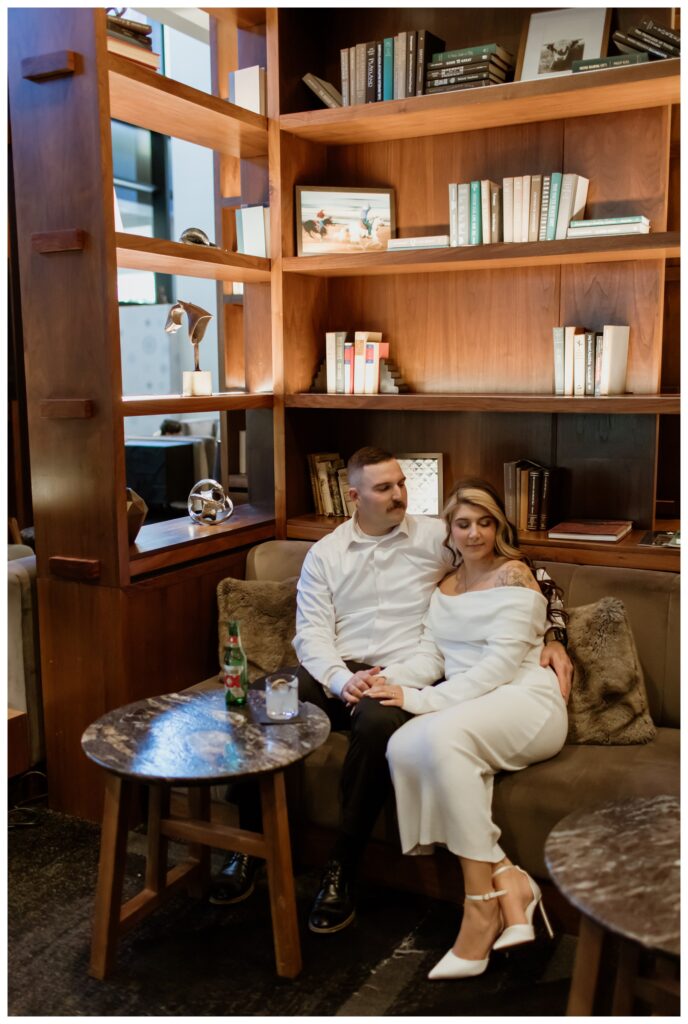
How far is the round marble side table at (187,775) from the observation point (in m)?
2.02

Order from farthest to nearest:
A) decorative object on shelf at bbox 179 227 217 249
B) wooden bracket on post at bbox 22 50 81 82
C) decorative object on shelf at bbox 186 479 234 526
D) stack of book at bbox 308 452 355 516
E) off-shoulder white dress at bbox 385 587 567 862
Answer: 1. stack of book at bbox 308 452 355 516
2. decorative object on shelf at bbox 186 479 234 526
3. decorative object on shelf at bbox 179 227 217 249
4. wooden bracket on post at bbox 22 50 81 82
5. off-shoulder white dress at bbox 385 587 567 862

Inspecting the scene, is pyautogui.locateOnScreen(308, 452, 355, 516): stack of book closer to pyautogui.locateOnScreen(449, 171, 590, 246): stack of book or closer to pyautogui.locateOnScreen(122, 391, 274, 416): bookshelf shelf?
pyautogui.locateOnScreen(122, 391, 274, 416): bookshelf shelf

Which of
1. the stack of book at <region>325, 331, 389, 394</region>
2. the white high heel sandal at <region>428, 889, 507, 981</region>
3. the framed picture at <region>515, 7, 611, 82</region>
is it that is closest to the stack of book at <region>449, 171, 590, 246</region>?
the framed picture at <region>515, 7, 611, 82</region>

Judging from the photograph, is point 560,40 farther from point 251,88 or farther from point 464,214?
point 251,88

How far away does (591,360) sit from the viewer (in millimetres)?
3061

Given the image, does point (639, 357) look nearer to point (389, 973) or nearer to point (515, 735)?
point (515, 735)

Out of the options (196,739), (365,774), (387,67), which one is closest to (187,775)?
(196,739)

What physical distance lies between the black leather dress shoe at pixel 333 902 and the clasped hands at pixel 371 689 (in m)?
0.41

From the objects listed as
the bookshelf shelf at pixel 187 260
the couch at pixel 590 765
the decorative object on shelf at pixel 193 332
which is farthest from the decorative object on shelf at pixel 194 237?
the couch at pixel 590 765

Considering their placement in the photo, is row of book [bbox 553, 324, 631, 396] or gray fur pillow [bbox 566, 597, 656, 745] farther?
row of book [bbox 553, 324, 631, 396]

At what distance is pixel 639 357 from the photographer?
3.11m

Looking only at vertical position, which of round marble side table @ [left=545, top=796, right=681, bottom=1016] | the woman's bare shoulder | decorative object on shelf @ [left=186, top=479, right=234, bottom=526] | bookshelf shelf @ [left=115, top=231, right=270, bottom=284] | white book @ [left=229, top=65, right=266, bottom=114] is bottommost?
round marble side table @ [left=545, top=796, right=681, bottom=1016]

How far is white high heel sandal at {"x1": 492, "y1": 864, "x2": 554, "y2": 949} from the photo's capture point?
2.08 metres

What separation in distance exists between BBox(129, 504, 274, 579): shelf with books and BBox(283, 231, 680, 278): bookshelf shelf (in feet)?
3.04
